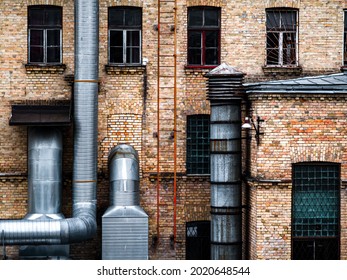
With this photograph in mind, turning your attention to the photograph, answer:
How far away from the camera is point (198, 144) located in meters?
20.7

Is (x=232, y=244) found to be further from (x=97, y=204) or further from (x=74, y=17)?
(x=74, y=17)

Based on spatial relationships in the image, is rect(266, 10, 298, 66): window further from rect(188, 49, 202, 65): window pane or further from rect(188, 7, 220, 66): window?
rect(188, 49, 202, 65): window pane

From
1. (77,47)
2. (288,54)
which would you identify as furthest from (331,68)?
(77,47)

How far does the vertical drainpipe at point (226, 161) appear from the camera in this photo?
18.5m

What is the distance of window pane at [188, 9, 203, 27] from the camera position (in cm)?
2050

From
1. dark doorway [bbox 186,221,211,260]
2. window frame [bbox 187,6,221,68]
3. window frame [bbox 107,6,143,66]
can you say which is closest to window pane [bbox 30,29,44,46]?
window frame [bbox 107,6,143,66]

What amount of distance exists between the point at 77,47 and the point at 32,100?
2.01m

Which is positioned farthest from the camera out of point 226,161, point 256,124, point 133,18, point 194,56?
point 194,56

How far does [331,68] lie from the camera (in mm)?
→ 20609

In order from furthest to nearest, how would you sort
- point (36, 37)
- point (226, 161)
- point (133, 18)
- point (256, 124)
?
point (133, 18) < point (36, 37) < point (226, 161) < point (256, 124)

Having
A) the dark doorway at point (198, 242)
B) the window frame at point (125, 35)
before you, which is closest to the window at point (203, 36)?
the window frame at point (125, 35)

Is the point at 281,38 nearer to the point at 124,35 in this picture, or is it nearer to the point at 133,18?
the point at 133,18

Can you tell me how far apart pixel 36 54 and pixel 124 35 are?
2.42 m

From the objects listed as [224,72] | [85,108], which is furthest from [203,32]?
[85,108]
